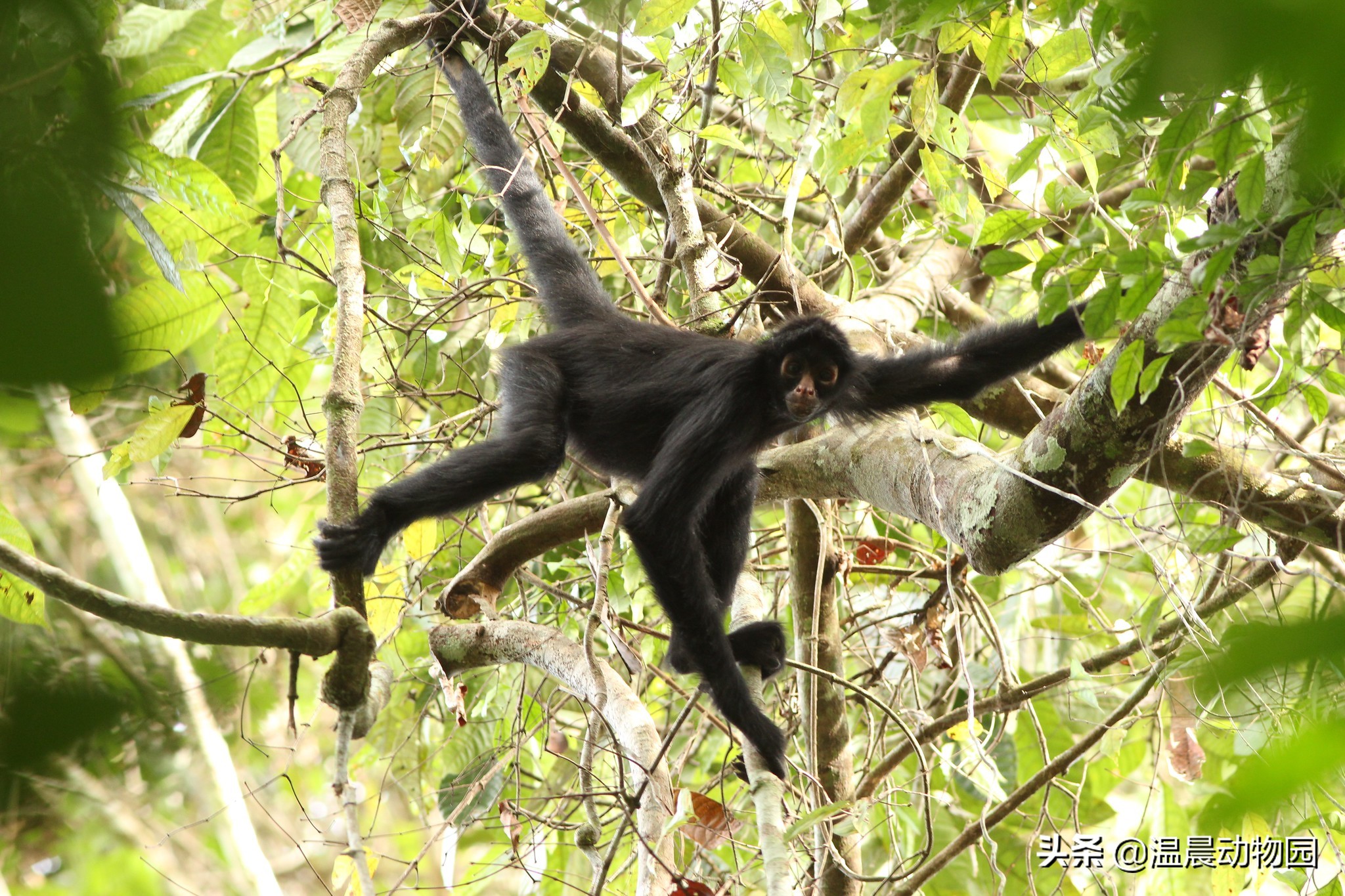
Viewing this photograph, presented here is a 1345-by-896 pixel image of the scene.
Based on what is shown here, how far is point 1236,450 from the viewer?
16.5 feet

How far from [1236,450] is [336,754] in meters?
4.36

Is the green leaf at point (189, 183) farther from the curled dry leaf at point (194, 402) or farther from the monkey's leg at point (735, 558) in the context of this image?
the monkey's leg at point (735, 558)

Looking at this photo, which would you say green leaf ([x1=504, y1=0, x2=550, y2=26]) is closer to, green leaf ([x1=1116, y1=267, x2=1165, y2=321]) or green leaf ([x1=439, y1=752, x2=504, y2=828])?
green leaf ([x1=1116, y1=267, x2=1165, y2=321])

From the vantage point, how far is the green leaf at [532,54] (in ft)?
15.6

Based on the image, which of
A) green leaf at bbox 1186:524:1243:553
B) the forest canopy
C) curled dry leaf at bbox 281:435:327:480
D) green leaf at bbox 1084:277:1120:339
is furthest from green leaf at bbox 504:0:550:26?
green leaf at bbox 1186:524:1243:553

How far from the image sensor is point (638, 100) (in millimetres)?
5094

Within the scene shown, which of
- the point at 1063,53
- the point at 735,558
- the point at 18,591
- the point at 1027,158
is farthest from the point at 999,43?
the point at 18,591

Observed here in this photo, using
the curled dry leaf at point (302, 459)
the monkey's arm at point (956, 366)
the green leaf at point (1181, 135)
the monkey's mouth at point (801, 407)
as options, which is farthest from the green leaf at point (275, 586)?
the green leaf at point (1181, 135)

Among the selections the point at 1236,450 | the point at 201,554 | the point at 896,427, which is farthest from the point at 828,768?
the point at 201,554

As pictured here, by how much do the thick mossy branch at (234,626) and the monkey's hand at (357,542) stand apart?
966 millimetres

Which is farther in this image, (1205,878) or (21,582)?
(1205,878)

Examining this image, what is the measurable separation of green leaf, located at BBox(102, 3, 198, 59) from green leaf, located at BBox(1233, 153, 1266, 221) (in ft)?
16.6

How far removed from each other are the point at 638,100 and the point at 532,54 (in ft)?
1.89

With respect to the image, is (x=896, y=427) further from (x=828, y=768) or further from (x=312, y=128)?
(x=312, y=128)
